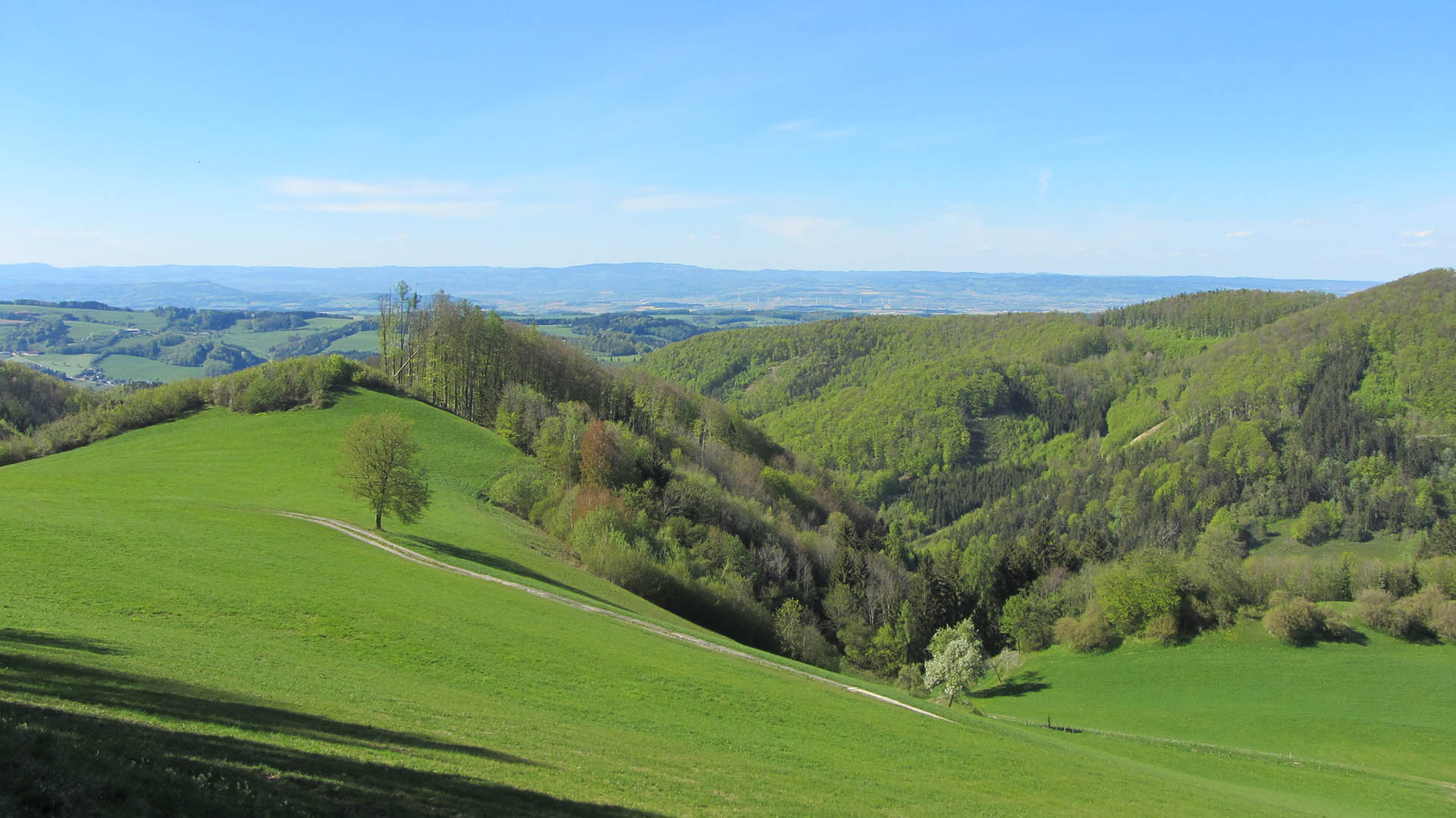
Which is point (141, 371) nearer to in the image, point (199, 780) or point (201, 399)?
point (201, 399)

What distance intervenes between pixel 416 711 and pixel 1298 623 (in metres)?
64.3

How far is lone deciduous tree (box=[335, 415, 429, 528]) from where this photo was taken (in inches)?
1625

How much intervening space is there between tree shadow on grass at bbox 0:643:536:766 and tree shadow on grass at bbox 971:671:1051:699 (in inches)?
2138

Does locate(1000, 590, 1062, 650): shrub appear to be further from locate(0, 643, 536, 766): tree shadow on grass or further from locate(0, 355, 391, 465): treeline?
locate(0, 355, 391, 465): treeline

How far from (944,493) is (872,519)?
84399mm

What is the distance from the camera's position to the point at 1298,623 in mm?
56375

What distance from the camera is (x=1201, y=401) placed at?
188 metres

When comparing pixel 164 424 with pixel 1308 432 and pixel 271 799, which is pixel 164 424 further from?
pixel 1308 432

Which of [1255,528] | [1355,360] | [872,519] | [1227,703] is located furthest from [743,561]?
[1355,360]

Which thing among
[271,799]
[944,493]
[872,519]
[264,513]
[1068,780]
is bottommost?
[944,493]

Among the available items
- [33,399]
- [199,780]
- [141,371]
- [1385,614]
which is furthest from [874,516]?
[141,371]

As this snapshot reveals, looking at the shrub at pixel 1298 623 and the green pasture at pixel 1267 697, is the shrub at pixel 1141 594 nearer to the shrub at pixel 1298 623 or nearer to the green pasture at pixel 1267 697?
the green pasture at pixel 1267 697

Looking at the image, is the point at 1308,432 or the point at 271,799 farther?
the point at 1308,432

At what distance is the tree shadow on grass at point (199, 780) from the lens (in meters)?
8.53
